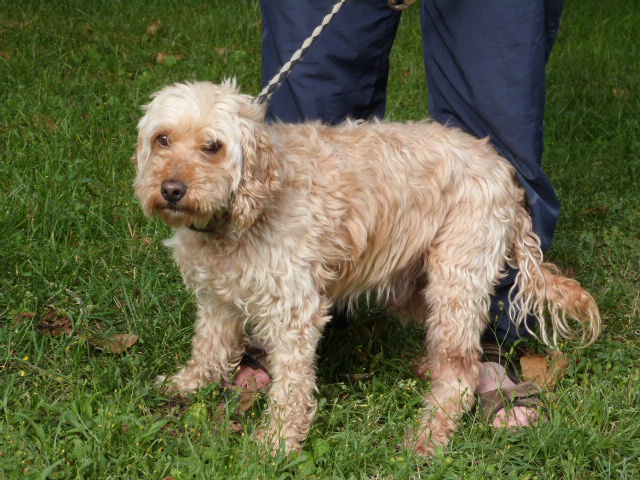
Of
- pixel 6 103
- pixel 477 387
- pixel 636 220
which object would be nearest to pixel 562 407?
pixel 477 387

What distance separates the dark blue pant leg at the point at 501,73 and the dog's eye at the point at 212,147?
1145mm

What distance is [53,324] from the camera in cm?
380

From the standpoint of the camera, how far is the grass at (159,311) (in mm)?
3098

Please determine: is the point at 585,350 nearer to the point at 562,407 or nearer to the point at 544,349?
the point at 544,349

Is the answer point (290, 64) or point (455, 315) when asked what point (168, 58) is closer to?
point (290, 64)

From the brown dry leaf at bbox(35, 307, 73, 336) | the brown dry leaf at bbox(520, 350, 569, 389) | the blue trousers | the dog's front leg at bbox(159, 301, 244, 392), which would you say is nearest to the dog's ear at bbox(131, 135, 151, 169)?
the dog's front leg at bbox(159, 301, 244, 392)

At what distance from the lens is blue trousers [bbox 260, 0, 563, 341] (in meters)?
3.41

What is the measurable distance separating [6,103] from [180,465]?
11.3 ft

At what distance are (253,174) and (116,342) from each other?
1.16 m

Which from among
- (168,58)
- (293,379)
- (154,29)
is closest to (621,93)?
(168,58)

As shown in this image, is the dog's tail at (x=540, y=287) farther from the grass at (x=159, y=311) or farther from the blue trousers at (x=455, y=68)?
the grass at (x=159, y=311)

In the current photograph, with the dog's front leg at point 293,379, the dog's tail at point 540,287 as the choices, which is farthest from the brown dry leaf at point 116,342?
the dog's tail at point 540,287

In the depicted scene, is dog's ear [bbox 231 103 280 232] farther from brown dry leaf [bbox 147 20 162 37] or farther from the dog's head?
brown dry leaf [bbox 147 20 162 37]

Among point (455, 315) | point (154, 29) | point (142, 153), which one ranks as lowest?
point (154, 29)
